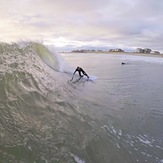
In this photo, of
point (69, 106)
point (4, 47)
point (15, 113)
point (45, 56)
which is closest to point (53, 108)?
point (69, 106)

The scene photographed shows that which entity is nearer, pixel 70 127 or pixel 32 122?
pixel 32 122

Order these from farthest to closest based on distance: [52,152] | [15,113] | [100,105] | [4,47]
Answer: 1. [4,47]
2. [100,105]
3. [15,113]
4. [52,152]

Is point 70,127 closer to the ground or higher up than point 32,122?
closer to the ground

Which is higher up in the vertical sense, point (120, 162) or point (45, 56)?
point (45, 56)

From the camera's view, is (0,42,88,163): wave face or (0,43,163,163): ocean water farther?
(0,43,163,163): ocean water

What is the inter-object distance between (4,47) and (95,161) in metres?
11.5

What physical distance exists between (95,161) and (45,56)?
16.6m

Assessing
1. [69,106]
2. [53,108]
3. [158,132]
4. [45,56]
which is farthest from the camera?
[45,56]

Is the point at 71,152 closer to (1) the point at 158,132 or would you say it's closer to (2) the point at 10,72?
(1) the point at 158,132

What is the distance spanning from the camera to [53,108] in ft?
24.5

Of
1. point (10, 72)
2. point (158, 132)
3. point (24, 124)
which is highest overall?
point (10, 72)

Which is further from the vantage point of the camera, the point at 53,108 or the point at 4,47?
the point at 4,47

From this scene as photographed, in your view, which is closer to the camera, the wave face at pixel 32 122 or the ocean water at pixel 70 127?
the wave face at pixel 32 122

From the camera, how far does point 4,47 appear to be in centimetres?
1417
